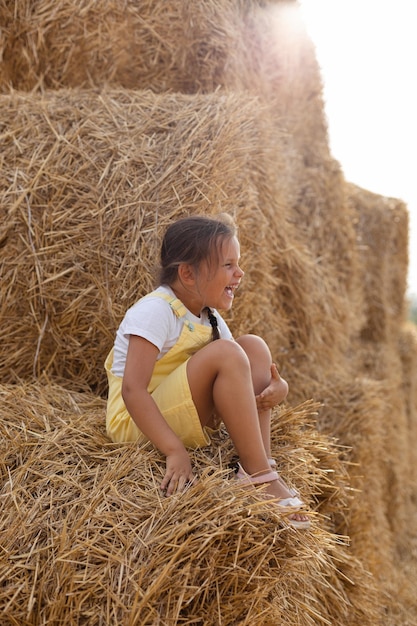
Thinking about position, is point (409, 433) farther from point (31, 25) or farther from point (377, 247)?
point (31, 25)

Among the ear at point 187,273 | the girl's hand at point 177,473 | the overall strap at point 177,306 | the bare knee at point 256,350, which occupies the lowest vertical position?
the girl's hand at point 177,473

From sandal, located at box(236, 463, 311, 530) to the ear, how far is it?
0.52 m

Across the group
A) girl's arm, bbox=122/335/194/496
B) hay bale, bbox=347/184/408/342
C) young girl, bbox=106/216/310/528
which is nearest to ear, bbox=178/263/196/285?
young girl, bbox=106/216/310/528

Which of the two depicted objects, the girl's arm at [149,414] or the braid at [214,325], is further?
the braid at [214,325]

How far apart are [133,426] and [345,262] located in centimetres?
182

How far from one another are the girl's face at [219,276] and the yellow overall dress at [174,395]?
0.07 metres

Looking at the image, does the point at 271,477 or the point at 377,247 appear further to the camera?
the point at 377,247

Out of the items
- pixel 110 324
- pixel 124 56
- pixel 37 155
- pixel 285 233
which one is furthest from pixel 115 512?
pixel 124 56

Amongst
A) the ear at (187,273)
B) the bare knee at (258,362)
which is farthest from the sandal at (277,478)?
the ear at (187,273)

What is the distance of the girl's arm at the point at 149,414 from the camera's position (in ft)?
5.21

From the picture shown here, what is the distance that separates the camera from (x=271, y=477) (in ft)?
5.43

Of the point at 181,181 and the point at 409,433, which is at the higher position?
the point at 181,181

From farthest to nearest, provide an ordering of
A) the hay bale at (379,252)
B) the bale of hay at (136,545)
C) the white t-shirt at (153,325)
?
the hay bale at (379,252)
the white t-shirt at (153,325)
the bale of hay at (136,545)

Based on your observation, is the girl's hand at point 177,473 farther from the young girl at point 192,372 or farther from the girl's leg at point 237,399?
the girl's leg at point 237,399
